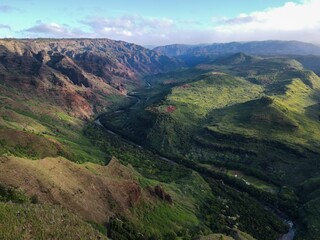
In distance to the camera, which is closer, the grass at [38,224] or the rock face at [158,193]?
the grass at [38,224]

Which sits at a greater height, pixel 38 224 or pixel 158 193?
pixel 38 224

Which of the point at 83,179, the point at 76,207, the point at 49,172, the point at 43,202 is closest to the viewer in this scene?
the point at 43,202

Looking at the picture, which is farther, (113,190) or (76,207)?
(113,190)

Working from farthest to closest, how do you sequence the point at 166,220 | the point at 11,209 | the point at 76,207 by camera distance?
the point at 166,220, the point at 76,207, the point at 11,209

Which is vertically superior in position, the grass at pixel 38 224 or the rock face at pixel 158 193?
the grass at pixel 38 224

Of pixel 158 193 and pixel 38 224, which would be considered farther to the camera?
pixel 158 193

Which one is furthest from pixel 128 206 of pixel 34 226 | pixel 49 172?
pixel 34 226

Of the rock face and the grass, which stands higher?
the grass

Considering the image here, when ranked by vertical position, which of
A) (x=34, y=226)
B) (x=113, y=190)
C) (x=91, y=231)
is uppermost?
(x=34, y=226)

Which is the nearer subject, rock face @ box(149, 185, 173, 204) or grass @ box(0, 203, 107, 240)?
grass @ box(0, 203, 107, 240)

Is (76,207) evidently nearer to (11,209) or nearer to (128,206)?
(128,206)

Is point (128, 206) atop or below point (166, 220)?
atop
